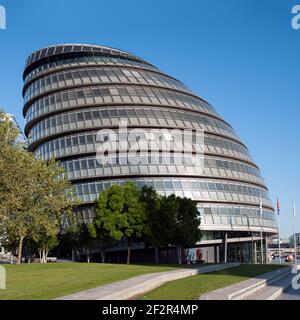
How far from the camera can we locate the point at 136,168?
80.4 meters

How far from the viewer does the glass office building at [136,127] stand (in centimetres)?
8069

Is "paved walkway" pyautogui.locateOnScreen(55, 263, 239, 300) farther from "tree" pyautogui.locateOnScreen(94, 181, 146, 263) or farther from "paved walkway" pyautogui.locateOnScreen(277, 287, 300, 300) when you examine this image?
"tree" pyautogui.locateOnScreen(94, 181, 146, 263)

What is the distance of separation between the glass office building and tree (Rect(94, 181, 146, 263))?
656 inches

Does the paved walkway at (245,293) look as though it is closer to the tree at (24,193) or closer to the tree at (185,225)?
the tree at (24,193)

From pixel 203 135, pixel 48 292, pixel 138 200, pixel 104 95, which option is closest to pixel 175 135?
pixel 203 135

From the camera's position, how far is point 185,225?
64.1m

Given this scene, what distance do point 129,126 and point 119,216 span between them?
23.6 meters

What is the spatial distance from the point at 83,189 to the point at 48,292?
58788 millimetres

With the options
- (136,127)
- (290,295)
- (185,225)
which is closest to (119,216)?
(185,225)

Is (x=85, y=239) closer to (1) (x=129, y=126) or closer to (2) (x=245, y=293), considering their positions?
(1) (x=129, y=126)

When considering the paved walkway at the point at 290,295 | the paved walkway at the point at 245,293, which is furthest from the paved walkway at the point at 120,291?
the paved walkway at the point at 290,295

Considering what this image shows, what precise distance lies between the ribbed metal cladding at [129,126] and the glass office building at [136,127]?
0.53 feet

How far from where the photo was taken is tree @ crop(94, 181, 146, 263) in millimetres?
60625

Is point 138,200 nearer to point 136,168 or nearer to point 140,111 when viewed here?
point 136,168
